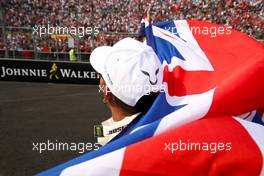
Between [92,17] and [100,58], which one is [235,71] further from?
[92,17]

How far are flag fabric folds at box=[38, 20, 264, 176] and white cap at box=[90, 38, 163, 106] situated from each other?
0.26ft

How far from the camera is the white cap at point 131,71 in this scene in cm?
166

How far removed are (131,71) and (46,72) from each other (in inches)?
479

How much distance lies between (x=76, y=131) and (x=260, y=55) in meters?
6.77

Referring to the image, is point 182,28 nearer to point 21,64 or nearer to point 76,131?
point 76,131

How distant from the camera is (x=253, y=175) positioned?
1438mm

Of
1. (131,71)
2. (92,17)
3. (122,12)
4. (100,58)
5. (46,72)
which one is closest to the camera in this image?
(131,71)

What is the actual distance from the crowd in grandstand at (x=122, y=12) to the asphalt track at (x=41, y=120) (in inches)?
112

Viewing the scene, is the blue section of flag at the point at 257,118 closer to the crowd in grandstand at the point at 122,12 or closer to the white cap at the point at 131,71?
the white cap at the point at 131,71

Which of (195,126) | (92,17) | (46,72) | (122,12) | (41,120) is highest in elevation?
(195,126)

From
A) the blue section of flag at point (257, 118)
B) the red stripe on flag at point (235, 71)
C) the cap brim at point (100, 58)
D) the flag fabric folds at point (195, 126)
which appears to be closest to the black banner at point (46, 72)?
the red stripe on flag at point (235, 71)

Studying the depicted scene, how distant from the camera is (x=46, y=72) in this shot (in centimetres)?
1350

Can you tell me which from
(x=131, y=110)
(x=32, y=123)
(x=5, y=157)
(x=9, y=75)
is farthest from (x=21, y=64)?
A: (x=131, y=110)

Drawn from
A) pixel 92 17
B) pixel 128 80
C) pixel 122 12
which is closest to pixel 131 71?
pixel 128 80
